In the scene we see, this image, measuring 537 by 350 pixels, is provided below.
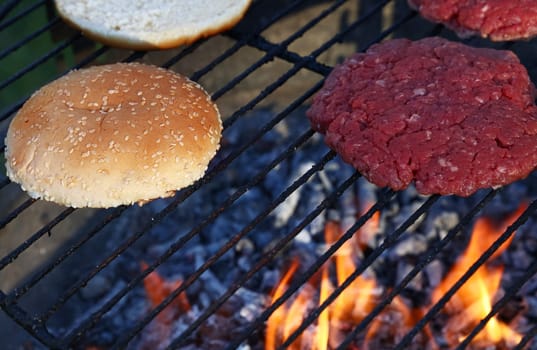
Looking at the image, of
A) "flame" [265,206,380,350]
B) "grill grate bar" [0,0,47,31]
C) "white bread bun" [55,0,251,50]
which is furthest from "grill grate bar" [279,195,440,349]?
"grill grate bar" [0,0,47,31]

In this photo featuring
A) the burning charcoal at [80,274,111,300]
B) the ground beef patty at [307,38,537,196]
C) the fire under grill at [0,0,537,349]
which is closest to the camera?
the ground beef patty at [307,38,537,196]

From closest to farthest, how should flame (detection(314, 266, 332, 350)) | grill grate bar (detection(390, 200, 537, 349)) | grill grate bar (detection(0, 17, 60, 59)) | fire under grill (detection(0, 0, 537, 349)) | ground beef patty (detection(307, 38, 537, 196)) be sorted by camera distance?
grill grate bar (detection(390, 200, 537, 349))
ground beef patty (detection(307, 38, 537, 196))
fire under grill (detection(0, 0, 537, 349))
flame (detection(314, 266, 332, 350))
grill grate bar (detection(0, 17, 60, 59))

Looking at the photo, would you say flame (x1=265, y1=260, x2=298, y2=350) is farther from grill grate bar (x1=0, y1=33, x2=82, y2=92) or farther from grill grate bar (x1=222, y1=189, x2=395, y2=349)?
grill grate bar (x1=0, y1=33, x2=82, y2=92)

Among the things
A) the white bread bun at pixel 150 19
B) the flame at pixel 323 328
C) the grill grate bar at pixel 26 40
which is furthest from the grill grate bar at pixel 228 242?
the grill grate bar at pixel 26 40

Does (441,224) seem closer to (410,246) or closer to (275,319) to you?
(410,246)

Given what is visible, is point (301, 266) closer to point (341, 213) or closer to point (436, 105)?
point (341, 213)

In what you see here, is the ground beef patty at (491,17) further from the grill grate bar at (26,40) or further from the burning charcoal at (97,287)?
the burning charcoal at (97,287)
